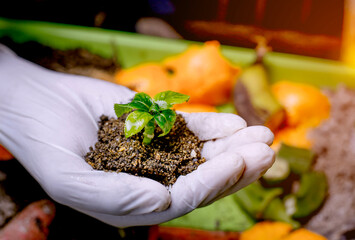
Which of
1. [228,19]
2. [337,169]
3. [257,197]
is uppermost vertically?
[228,19]

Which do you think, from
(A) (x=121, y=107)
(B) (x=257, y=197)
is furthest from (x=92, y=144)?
(B) (x=257, y=197)

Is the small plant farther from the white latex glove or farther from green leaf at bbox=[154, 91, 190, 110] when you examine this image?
the white latex glove

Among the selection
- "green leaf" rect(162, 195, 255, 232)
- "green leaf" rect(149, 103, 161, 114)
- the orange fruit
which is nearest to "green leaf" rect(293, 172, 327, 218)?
"green leaf" rect(162, 195, 255, 232)

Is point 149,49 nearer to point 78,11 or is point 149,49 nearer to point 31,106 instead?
point 78,11

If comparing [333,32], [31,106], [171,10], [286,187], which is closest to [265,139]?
[286,187]

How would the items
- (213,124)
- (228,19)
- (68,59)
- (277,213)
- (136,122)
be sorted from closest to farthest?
(136,122)
(213,124)
(277,213)
(228,19)
(68,59)

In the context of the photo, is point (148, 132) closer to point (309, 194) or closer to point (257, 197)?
point (257, 197)
